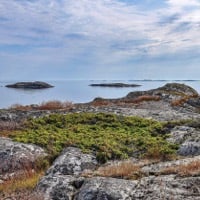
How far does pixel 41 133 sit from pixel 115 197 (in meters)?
11.5

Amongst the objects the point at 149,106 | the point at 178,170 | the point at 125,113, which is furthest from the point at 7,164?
the point at 149,106

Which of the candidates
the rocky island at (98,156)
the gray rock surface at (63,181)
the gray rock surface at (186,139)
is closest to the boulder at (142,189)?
the rocky island at (98,156)

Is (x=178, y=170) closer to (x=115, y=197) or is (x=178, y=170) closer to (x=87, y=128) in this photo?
(x=115, y=197)

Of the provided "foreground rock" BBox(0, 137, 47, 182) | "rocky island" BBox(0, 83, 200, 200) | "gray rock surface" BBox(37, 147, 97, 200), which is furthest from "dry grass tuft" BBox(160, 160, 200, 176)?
"foreground rock" BBox(0, 137, 47, 182)

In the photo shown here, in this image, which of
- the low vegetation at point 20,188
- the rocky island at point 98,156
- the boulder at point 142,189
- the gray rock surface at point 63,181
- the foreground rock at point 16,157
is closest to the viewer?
the boulder at point 142,189

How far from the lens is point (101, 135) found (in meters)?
20.9

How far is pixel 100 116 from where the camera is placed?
2527 cm

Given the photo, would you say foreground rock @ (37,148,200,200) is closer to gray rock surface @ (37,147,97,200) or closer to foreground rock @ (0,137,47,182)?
gray rock surface @ (37,147,97,200)

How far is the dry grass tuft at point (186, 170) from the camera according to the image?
1139cm

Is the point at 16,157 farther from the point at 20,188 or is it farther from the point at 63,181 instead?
the point at 63,181

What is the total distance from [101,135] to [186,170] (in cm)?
958

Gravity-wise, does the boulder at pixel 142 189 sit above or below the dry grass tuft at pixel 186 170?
below

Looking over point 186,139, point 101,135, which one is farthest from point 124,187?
point 101,135

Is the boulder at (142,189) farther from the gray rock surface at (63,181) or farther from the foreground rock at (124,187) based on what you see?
the gray rock surface at (63,181)
